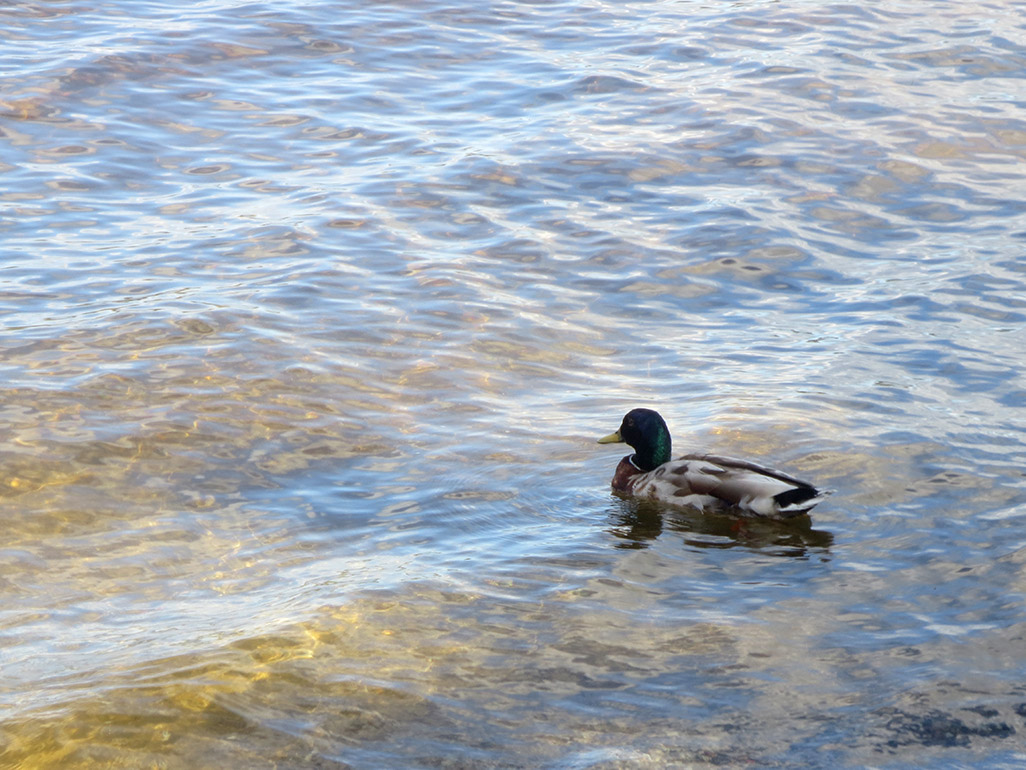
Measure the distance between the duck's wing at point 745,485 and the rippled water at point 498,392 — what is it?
0.68ft

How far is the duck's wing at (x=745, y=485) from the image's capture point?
23.6 feet

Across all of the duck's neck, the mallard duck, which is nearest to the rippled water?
the mallard duck

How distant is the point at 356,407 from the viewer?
8953 mm

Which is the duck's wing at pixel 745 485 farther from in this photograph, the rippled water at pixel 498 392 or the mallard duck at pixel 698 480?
the rippled water at pixel 498 392

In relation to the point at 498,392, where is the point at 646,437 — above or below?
above

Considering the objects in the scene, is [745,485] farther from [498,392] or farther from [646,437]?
[498,392]

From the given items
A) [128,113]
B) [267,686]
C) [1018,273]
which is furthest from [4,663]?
[128,113]

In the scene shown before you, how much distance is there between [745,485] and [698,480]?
0.42 metres

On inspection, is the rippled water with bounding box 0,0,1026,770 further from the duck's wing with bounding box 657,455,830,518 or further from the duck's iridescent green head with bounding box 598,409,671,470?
the duck's iridescent green head with bounding box 598,409,671,470

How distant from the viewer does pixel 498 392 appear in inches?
368

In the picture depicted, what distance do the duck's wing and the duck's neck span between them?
122mm

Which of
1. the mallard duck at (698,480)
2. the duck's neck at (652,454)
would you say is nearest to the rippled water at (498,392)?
the mallard duck at (698,480)

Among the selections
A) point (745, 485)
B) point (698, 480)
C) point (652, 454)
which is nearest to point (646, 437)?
point (652, 454)

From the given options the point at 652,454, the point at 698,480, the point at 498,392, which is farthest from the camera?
the point at 498,392
